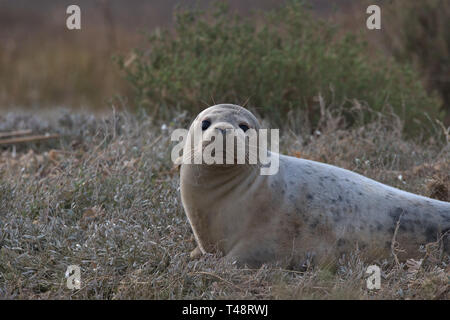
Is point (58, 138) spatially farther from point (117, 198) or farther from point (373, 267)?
point (373, 267)

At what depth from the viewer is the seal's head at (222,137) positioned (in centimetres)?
316

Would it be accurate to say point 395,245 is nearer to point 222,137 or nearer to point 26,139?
point 222,137

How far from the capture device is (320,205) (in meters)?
3.49

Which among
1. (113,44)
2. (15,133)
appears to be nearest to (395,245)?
(15,133)

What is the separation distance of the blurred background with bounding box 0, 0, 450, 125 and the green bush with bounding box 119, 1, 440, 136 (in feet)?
0.30

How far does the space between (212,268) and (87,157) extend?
79.6 inches

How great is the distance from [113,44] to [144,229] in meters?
9.25

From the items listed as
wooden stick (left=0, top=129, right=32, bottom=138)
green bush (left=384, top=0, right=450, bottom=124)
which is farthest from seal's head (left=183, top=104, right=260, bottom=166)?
green bush (left=384, top=0, right=450, bottom=124)

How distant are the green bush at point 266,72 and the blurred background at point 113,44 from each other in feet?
0.30

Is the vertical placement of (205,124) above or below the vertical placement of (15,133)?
above

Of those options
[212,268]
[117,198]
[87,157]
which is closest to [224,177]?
[212,268]

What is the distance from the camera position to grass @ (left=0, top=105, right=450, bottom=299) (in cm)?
312

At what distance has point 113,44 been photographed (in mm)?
12406

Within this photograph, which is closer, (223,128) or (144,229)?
(223,128)
